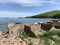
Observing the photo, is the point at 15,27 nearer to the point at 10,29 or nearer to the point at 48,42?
the point at 10,29

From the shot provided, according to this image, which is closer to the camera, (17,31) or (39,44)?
(39,44)

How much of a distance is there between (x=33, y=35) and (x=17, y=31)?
3.78ft

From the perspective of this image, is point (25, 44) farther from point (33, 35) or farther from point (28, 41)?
point (33, 35)

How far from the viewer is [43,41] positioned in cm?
1551

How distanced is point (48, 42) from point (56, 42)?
1007 millimetres

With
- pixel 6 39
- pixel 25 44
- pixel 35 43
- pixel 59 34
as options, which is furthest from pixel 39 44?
pixel 59 34

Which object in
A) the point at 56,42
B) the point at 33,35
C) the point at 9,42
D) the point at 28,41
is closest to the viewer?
the point at 9,42

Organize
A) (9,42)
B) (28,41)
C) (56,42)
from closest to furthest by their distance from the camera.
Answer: (9,42) → (28,41) → (56,42)

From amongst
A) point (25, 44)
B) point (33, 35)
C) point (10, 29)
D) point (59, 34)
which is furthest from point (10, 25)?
point (25, 44)

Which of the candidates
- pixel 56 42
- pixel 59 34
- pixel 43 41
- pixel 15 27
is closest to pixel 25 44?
pixel 43 41

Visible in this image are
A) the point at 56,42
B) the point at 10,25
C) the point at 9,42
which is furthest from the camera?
the point at 10,25

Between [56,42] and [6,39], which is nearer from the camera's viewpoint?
[6,39]

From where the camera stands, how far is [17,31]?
17.8m

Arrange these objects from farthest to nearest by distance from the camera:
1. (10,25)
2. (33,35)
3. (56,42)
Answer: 1. (10,25)
2. (33,35)
3. (56,42)
